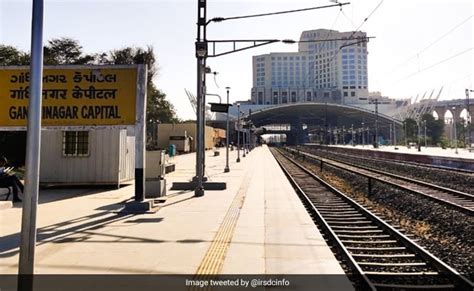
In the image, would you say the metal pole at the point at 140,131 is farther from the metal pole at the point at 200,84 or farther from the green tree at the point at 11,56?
the green tree at the point at 11,56

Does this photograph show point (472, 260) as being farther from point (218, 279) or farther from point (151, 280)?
point (151, 280)

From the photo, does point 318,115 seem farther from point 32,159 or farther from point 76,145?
point 32,159

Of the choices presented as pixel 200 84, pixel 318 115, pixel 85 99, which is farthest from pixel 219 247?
pixel 318 115

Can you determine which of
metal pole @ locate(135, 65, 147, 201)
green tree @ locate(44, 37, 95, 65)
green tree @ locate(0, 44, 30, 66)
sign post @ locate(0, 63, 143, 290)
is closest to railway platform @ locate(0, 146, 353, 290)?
metal pole @ locate(135, 65, 147, 201)

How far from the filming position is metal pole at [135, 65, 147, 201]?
458 inches

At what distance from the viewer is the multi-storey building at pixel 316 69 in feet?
116

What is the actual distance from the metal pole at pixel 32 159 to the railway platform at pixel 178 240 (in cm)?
171

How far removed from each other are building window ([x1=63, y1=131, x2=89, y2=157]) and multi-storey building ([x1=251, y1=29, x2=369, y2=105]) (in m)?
9.69

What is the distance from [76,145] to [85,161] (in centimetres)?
70

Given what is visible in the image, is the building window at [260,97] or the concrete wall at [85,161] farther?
the building window at [260,97]

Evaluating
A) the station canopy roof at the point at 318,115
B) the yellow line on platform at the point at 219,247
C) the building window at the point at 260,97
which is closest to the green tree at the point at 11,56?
the yellow line on platform at the point at 219,247

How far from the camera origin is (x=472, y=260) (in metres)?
7.36

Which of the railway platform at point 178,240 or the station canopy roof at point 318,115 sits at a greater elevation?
the station canopy roof at point 318,115

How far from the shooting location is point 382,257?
744 cm
